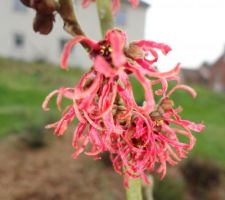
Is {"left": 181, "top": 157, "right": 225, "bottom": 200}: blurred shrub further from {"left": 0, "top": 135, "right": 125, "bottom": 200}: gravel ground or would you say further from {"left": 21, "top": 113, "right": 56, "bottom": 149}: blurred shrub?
{"left": 21, "top": 113, "right": 56, "bottom": 149}: blurred shrub

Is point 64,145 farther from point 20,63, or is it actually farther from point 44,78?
point 20,63

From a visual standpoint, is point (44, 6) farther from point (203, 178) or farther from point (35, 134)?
point (35, 134)

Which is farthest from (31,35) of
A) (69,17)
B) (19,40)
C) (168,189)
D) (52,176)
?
(69,17)

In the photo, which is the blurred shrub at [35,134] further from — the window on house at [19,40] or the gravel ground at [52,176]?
the window on house at [19,40]

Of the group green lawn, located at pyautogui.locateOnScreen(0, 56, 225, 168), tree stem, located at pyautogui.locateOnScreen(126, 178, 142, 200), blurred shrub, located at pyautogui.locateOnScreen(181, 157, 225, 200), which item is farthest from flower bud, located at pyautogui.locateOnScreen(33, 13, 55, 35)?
green lawn, located at pyautogui.locateOnScreen(0, 56, 225, 168)

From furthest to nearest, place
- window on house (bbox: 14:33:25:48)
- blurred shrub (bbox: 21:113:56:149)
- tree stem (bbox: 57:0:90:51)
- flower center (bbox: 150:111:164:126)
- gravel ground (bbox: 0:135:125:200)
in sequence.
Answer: window on house (bbox: 14:33:25:48), blurred shrub (bbox: 21:113:56:149), gravel ground (bbox: 0:135:125:200), flower center (bbox: 150:111:164:126), tree stem (bbox: 57:0:90:51)

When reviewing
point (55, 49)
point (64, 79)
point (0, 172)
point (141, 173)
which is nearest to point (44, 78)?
point (64, 79)
